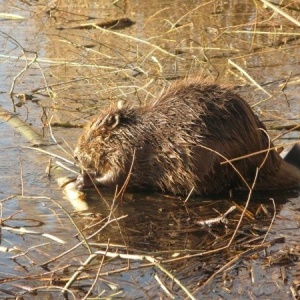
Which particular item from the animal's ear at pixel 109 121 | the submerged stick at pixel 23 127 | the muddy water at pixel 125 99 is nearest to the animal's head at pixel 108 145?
the animal's ear at pixel 109 121

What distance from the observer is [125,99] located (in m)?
6.13

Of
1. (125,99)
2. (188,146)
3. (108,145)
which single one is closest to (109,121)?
(108,145)

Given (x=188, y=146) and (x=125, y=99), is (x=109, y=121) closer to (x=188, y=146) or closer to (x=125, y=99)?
(x=188, y=146)

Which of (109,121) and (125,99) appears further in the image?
(125,99)

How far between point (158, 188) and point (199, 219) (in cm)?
52

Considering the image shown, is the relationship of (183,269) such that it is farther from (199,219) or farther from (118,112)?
(118,112)

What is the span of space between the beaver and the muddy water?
109mm

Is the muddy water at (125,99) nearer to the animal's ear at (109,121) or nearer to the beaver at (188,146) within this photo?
the beaver at (188,146)

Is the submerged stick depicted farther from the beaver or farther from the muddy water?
the beaver

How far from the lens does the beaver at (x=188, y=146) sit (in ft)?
15.0

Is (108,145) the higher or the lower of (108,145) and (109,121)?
the lower

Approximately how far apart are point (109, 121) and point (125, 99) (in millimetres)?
1270

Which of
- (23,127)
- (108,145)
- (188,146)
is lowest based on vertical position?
(23,127)

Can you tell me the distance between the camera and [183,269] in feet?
11.8
